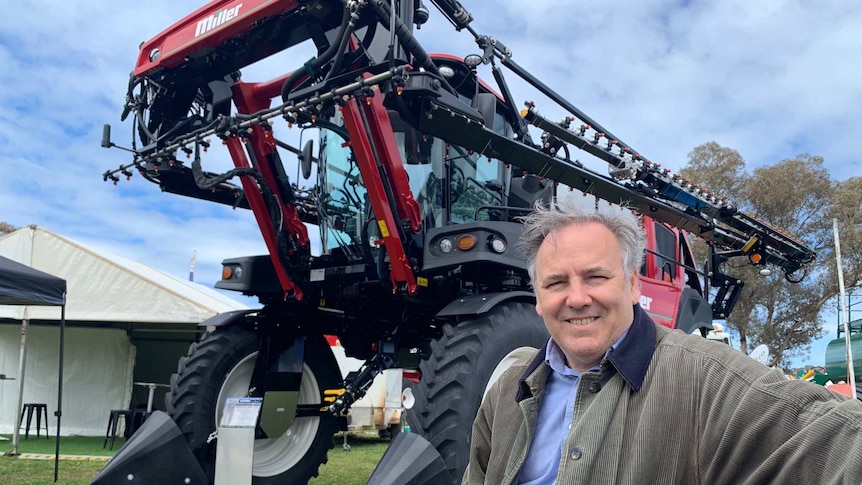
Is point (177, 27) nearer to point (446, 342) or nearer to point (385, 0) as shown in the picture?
point (385, 0)

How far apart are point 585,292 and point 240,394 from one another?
461 centimetres

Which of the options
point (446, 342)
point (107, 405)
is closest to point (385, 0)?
point (446, 342)

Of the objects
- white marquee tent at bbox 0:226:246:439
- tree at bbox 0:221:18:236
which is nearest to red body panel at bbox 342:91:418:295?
white marquee tent at bbox 0:226:246:439

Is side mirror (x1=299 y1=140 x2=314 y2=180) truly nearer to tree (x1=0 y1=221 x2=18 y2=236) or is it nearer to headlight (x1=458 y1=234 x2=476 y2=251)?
headlight (x1=458 y1=234 x2=476 y2=251)

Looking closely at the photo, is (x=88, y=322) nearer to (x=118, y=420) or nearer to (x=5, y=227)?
(x=118, y=420)

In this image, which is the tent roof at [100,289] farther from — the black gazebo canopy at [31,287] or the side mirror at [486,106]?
the side mirror at [486,106]

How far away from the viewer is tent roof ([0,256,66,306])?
6707 mm

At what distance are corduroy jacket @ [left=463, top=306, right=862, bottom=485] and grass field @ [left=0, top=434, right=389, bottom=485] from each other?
5.97m

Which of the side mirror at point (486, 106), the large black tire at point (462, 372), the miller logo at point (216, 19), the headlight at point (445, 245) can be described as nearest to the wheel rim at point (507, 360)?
the large black tire at point (462, 372)

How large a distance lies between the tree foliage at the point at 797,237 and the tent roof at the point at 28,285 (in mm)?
23003

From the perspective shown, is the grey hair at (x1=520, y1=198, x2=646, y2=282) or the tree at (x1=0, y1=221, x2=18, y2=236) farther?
the tree at (x1=0, y1=221, x2=18, y2=236)

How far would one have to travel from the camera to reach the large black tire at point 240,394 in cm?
522

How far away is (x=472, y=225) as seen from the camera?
15.0ft

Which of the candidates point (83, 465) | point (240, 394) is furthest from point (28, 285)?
point (240, 394)
